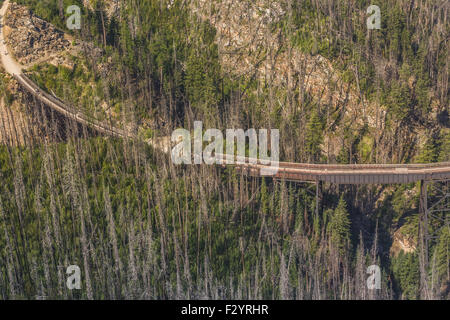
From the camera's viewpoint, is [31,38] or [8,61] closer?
[8,61]

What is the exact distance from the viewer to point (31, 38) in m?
75.8

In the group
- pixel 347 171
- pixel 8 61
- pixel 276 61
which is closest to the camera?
pixel 347 171

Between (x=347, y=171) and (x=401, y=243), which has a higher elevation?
(x=347, y=171)

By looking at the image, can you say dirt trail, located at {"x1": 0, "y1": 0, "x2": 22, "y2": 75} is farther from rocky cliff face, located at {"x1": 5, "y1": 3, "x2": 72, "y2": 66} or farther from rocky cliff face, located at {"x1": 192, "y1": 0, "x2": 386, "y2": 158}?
rocky cliff face, located at {"x1": 192, "y1": 0, "x2": 386, "y2": 158}

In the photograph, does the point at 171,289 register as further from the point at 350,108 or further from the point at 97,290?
the point at 350,108

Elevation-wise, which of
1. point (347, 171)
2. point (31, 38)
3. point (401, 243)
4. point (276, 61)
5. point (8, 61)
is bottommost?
point (401, 243)

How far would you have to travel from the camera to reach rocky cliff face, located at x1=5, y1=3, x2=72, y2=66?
245ft

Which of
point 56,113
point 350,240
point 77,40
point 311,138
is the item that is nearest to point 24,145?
point 56,113

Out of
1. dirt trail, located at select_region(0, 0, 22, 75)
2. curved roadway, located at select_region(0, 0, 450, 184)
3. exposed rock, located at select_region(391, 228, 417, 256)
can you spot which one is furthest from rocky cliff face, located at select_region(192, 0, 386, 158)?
dirt trail, located at select_region(0, 0, 22, 75)

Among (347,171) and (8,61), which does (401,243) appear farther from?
(8,61)

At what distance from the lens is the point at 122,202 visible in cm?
6819

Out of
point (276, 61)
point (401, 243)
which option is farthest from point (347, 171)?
point (276, 61)

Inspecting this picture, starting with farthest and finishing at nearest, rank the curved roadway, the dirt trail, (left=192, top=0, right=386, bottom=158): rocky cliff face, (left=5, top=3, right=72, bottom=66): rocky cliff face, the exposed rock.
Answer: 1. (left=192, top=0, right=386, bottom=158): rocky cliff face
2. the exposed rock
3. (left=5, top=3, right=72, bottom=66): rocky cliff face
4. the dirt trail
5. the curved roadway

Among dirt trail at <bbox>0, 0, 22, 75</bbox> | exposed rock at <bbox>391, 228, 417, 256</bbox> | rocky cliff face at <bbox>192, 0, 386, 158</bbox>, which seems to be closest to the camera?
dirt trail at <bbox>0, 0, 22, 75</bbox>
